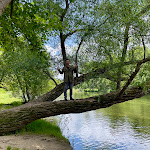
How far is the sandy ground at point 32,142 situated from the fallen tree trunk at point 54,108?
560mm

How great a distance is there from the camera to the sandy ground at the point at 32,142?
669 cm

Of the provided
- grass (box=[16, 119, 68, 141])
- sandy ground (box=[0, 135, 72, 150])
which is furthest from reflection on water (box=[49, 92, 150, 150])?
sandy ground (box=[0, 135, 72, 150])

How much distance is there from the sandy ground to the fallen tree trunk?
56cm

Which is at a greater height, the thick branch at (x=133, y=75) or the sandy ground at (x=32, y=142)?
the thick branch at (x=133, y=75)

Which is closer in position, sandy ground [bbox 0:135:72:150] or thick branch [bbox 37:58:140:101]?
sandy ground [bbox 0:135:72:150]

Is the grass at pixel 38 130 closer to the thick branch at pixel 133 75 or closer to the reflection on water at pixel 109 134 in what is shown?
the reflection on water at pixel 109 134

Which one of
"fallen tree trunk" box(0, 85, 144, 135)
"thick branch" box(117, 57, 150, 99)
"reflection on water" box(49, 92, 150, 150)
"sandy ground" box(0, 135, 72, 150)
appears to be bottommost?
"reflection on water" box(49, 92, 150, 150)

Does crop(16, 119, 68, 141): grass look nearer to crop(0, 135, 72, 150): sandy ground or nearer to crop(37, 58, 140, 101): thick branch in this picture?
crop(0, 135, 72, 150): sandy ground

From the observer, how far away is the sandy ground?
669 centimetres

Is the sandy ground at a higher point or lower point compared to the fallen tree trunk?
lower

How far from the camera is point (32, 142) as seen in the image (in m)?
7.35

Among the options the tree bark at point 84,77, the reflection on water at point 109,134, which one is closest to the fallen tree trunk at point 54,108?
the tree bark at point 84,77

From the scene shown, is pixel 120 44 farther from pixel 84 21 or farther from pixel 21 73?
pixel 21 73

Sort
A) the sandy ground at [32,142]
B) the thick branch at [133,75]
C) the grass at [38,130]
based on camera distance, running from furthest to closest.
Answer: the grass at [38,130] < the thick branch at [133,75] < the sandy ground at [32,142]
